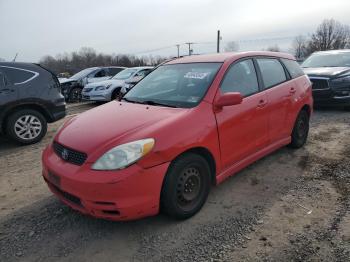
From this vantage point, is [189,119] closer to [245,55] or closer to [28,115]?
[245,55]

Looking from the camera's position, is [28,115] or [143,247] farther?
[28,115]

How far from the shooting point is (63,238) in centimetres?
334

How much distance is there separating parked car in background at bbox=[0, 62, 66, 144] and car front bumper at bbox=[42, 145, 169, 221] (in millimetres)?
4038

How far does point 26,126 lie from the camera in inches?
269

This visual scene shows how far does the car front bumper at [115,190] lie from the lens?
9.76ft

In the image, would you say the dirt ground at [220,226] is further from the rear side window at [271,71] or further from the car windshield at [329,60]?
the car windshield at [329,60]

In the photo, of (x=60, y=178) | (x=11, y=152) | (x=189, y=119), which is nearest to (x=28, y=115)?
(x=11, y=152)

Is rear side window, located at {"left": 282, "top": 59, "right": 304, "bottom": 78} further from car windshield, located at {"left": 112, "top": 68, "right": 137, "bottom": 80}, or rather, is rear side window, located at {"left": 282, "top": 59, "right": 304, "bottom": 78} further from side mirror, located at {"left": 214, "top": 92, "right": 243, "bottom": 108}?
car windshield, located at {"left": 112, "top": 68, "right": 137, "bottom": 80}

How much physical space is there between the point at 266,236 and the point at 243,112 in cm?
150

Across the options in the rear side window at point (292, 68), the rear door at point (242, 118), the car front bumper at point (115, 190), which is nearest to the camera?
the car front bumper at point (115, 190)

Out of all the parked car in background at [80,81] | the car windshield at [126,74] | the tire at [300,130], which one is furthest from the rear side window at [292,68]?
the parked car in background at [80,81]

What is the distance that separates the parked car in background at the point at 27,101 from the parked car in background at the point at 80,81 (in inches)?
309

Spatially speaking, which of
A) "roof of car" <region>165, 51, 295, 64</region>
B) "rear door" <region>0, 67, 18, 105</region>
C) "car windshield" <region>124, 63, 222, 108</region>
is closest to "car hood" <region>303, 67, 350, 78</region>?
"roof of car" <region>165, 51, 295, 64</region>

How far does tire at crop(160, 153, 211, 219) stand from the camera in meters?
3.24
